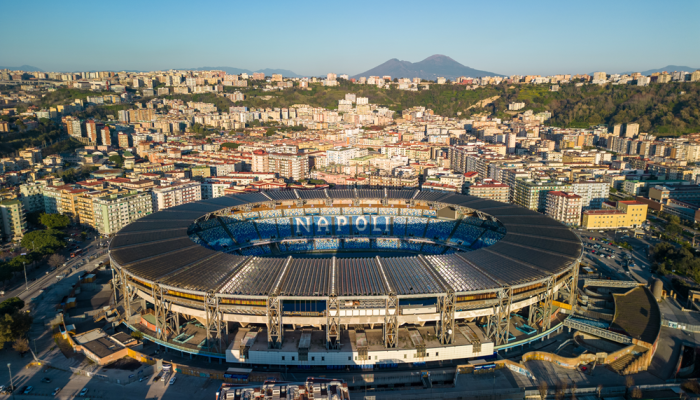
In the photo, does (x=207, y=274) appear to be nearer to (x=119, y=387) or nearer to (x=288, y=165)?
(x=119, y=387)

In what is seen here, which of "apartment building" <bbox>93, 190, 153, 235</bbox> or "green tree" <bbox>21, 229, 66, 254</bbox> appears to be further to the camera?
"apartment building" <bbox>93, 190, 153, 235</bbox>

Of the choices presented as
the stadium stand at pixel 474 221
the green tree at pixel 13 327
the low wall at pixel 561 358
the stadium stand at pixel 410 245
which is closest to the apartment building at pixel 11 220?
the green tree at pixel 13 327

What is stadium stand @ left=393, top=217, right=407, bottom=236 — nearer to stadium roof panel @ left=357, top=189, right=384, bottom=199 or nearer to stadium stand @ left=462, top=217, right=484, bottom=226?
stadium roof panel @ left=357, top=189, right=384, bottom=199

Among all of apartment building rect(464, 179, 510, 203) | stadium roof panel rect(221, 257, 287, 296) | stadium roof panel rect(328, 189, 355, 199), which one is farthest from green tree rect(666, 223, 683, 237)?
stadium roof panel rect(221, 257, 287, 296)

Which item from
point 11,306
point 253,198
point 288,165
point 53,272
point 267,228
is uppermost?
point 253,198

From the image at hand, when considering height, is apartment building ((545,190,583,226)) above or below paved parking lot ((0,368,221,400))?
above

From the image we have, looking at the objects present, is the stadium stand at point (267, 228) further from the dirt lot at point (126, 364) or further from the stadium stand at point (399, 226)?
the dirt lot at point (126, 364)

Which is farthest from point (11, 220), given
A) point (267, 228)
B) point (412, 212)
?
point (412, 212)
